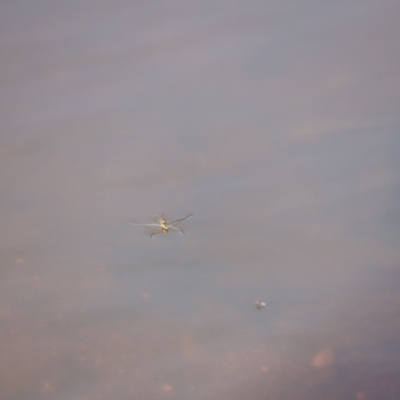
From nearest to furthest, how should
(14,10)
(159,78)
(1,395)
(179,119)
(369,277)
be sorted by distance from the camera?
(1,395), (369,277), (179,119), (159,78), (14,10)

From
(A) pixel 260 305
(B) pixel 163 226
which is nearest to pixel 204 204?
(B) pixel 163 226

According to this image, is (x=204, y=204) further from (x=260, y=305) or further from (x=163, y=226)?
(x=260, y=305)

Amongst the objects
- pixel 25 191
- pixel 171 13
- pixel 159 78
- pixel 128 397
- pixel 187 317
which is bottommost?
pixel 128 397

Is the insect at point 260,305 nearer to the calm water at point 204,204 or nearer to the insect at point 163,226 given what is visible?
the calm water at point 204,204

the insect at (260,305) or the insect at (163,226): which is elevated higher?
the insect at (163,226)

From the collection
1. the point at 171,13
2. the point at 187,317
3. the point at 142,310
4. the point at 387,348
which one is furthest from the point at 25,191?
the point at 387,348

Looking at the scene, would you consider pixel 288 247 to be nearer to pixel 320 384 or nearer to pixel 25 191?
pixel 320 384

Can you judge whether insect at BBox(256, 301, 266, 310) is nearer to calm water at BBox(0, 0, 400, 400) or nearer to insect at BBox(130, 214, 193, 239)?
calm water at BBox(0, 0, 400, 400)

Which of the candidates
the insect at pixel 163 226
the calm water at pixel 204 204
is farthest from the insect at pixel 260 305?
the insect at pixel 163 226

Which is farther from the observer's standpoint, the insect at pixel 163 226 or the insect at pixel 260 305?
the insect at pixel 163 226
